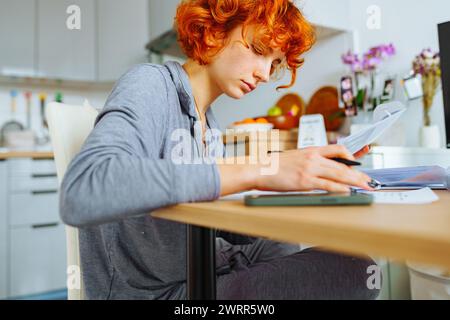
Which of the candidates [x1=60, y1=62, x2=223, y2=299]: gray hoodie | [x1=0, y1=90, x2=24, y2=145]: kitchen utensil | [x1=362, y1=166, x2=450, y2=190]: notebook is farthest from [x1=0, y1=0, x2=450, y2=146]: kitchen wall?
[x1=0, y1=90, x2=24, y2=145]: kitchen utensil

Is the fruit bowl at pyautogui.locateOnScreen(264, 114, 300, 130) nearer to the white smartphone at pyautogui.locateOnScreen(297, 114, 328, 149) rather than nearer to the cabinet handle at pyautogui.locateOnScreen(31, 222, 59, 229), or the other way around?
the white smartphone at pyautogui.locateOnScreen(297, 114, 328, 149)

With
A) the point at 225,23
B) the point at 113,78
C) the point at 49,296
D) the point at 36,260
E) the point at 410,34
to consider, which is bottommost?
the point at 49,296

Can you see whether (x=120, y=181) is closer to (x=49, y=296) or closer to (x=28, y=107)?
(x=49, y=296)

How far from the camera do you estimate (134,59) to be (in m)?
3.36

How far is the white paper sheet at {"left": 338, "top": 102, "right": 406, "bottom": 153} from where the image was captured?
0.66 meters

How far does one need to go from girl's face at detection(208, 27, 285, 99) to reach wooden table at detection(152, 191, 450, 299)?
477mm

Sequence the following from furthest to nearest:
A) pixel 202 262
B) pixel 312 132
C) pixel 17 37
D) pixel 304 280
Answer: pixel 17 37 < pixel 312 132 < pixel 304 280 < pixel 202 262

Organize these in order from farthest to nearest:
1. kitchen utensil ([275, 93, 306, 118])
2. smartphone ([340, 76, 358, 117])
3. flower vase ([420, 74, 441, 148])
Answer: kitchen utensil ([275, 93, 306, 118]), smartphone ([340, 76, 358, 117]), flower vase ([420, 74, 441, 148])

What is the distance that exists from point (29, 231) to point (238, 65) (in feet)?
7.15

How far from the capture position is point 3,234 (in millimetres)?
2416

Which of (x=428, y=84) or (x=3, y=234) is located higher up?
(x=428, y=84)

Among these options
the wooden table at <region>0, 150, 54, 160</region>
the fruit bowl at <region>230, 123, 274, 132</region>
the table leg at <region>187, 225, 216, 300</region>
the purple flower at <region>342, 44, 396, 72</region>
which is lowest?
the table leg at <region>187, 225, 216, 300</region>

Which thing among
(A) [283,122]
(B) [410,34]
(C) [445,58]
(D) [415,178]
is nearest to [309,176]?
(D) [415,178]

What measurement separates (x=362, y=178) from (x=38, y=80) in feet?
10.5
